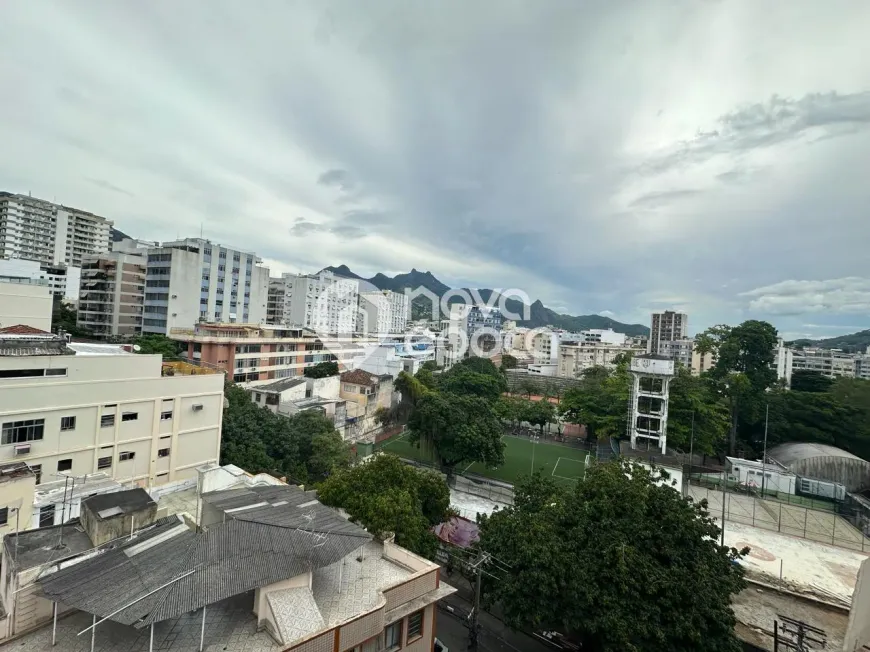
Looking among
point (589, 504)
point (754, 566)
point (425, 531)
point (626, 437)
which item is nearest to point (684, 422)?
point (626, 437)

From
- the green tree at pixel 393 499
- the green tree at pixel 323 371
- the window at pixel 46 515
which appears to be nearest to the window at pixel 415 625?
the green tree at pixel 393 499

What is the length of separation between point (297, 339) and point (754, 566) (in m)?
31.1

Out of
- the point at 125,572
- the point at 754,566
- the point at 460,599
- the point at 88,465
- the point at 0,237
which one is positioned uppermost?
the point at 0,237

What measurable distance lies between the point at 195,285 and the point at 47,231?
42.0 m

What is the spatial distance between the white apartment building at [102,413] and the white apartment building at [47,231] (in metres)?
57.5

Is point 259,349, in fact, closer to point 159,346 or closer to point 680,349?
point 159,346

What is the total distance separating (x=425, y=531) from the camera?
10.4 m

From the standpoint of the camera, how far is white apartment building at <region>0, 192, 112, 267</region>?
5650cm

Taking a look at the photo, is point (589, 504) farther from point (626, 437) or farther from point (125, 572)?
point (626, 437)

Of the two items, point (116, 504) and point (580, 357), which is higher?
point (580, 357)

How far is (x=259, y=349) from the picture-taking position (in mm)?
31734

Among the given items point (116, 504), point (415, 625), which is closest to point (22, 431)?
point (116, 504)

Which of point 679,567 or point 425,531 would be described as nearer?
point 679,567

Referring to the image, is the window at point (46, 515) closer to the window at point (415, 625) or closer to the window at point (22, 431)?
the window at point (22, 431)
